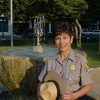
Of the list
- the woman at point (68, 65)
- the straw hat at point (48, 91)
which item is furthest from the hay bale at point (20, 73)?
the straw hat at point (48, 91)

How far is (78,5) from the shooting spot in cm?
3784

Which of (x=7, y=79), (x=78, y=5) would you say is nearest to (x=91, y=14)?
(x=78, y=5)

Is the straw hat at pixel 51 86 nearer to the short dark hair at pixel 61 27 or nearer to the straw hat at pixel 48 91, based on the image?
the straw hat at pixel 48 91

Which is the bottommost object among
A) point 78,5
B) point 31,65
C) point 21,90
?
point 21,90

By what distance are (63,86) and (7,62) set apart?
3586mm

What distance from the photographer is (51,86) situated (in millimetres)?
3902

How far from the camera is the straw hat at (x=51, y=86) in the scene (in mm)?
3881

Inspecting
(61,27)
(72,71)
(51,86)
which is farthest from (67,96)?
(61,27)

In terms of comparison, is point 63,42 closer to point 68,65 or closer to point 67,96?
point 68,65

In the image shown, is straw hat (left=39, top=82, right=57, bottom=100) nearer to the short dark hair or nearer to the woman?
the woman

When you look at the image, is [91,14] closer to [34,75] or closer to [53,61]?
[34,75]

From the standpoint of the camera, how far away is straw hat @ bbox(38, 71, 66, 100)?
3.88 metres

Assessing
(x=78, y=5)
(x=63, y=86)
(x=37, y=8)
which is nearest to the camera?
(x=63, y=86)

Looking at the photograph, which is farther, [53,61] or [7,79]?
[7,79]
